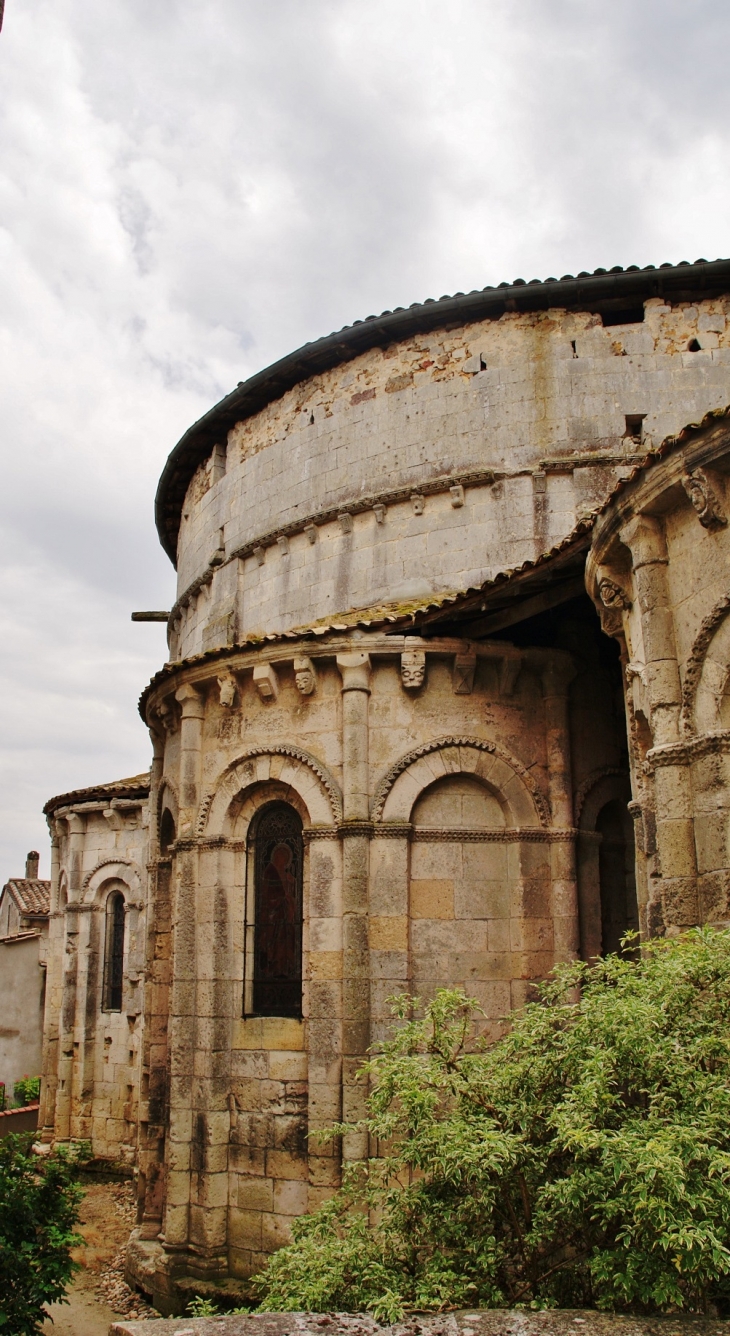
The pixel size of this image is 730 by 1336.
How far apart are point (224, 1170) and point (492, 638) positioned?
5677 mm

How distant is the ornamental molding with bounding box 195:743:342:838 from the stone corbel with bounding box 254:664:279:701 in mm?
532

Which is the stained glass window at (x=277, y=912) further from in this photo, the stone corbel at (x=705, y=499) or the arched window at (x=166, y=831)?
the stone corbel at (x=705, y=499)

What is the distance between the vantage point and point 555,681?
10141mm

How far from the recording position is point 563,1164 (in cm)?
487

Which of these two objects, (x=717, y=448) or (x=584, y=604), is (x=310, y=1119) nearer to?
(x=584, y=604)

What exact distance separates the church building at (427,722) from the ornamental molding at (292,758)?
3 cm

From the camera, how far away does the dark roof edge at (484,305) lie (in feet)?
39.9

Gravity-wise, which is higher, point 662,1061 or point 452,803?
point 452,803

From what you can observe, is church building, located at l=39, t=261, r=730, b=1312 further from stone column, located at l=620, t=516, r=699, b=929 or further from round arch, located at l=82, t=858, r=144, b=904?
round arch, located at l=82, t=858, r=144, b=904

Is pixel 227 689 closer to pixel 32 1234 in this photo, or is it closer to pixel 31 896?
pixel 32 1234

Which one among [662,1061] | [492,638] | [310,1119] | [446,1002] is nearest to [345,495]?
[492,638]

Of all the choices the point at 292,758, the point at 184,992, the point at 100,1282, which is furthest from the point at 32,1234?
the point at 292,758

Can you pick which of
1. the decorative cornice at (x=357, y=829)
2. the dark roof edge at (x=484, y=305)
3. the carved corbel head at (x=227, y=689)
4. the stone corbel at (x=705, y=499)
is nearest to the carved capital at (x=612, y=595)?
the stone corbel at (x=705, y=499)

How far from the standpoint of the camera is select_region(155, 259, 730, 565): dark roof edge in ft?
39.9
